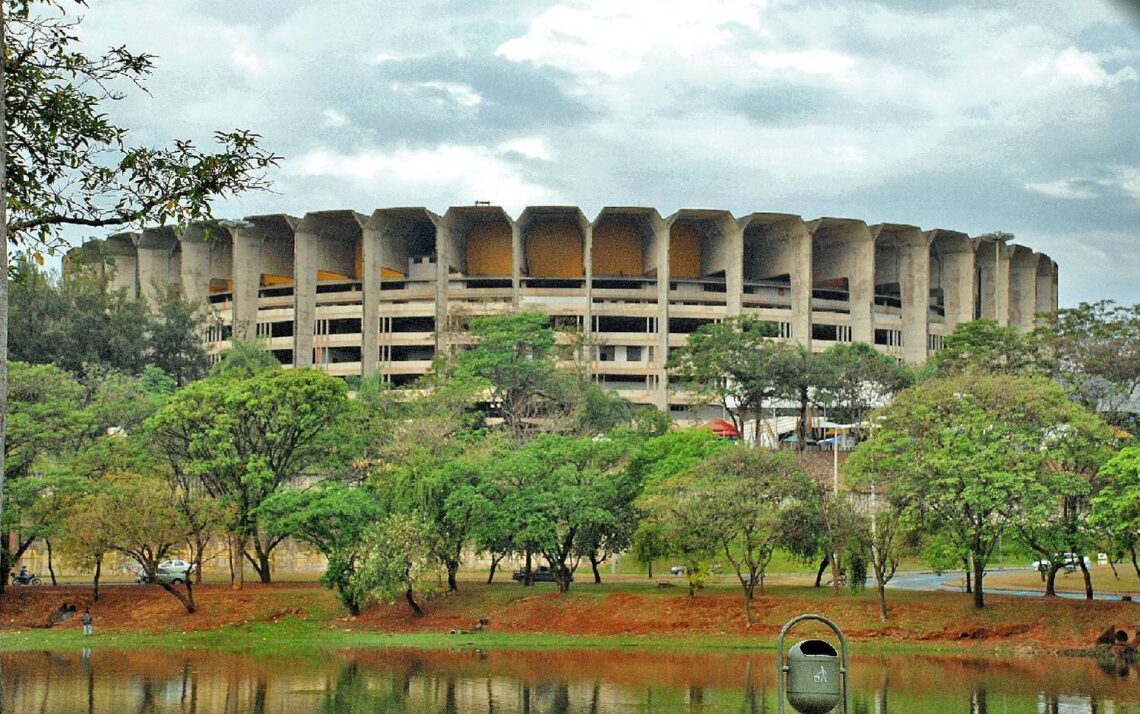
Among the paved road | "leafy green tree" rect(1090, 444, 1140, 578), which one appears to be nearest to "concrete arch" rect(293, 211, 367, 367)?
the paved road

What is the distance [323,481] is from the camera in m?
58.6

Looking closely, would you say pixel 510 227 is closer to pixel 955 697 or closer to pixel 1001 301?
pixel 1001 301

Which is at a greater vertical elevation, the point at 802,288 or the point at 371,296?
the point at 802,288

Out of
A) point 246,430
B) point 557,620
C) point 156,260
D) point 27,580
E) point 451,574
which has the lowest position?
point 27,580

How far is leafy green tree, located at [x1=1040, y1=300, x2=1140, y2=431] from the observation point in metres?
68.4

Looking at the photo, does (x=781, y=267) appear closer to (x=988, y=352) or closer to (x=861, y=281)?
(x=861, y=281)

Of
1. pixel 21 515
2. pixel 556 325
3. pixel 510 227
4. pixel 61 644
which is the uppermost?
pixel 510 227

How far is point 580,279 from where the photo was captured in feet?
366

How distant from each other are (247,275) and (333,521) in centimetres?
6347

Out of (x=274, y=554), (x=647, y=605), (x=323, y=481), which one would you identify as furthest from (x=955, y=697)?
(x=274, y=554)

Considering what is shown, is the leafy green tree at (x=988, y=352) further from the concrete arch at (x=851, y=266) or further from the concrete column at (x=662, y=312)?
the concrete column at (x=662, y=312)

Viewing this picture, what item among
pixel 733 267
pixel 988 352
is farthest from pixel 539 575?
pixel 733 267

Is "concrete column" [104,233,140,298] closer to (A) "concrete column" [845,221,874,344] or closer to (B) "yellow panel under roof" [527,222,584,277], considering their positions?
(B) "yellow panel under roof" [527,222,584,277]

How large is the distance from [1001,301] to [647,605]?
74.6m
